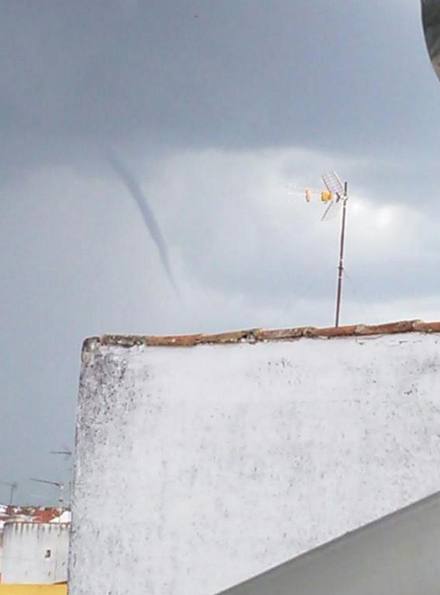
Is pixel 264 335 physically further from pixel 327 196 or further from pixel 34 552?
pixel 34 552

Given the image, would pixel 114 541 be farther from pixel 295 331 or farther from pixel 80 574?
pixel 295 331

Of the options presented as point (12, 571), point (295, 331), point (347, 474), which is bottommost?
point (12, 571)

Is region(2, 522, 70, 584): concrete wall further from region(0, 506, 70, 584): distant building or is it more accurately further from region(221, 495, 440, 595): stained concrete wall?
region(221, 495, 440, 595): stained concrete wall

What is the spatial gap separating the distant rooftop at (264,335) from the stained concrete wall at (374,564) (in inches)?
155

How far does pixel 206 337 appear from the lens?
5.02m

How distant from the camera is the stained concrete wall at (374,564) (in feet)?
1.67

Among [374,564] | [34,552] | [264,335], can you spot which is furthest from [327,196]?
[34,552]

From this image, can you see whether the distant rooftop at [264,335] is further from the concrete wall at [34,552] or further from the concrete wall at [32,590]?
the concrete wall at [34,552]

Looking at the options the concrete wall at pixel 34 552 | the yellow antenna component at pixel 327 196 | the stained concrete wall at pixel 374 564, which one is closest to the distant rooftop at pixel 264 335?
the yellow antenna component at pixel 327 196

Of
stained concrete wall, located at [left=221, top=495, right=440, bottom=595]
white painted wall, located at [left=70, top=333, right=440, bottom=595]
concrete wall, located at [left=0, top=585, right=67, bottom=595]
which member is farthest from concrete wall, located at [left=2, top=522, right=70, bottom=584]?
stained concrete wall, located at [left=221, top=495, right=440, bottom=595]

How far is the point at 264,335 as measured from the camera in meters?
4.85

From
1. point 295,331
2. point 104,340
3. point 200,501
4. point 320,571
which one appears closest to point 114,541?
point 200,501

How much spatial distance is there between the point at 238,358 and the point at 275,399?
1.10ft

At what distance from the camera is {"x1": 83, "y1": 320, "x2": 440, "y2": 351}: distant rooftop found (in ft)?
14.6
